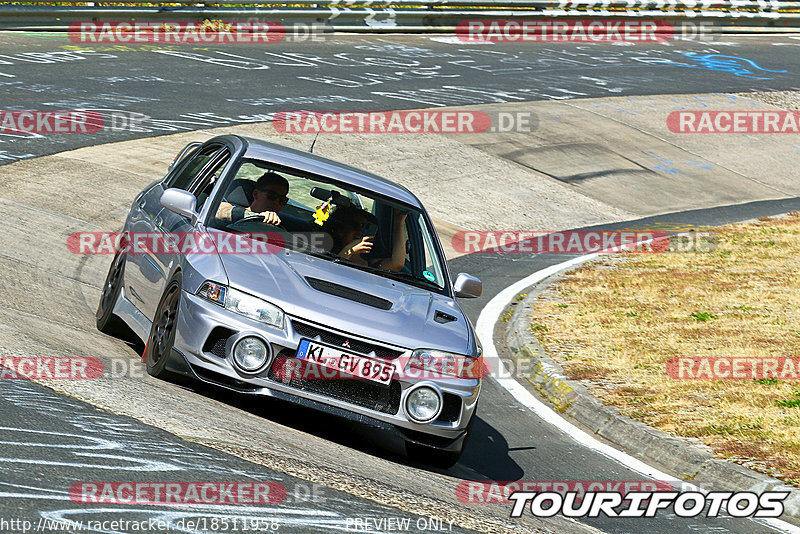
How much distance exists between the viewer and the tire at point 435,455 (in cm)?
656

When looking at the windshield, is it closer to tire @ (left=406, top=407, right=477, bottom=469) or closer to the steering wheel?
the steering wheel

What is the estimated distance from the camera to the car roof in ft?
25.6

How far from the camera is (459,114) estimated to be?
66.9 ft

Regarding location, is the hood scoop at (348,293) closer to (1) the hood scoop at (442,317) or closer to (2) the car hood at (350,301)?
(2) the car hood at (350,301)

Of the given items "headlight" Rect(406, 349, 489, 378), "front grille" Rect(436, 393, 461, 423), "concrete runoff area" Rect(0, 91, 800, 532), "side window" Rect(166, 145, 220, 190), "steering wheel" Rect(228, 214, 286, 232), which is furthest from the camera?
"side window" Rect(166, 145, 220, 190)

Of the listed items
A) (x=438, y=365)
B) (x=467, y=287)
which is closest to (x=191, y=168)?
(x=467, y=287)

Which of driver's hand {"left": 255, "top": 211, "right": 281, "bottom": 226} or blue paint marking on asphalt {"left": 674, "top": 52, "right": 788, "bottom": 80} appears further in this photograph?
blue paint marking on asphalt {"left": 674, "top": 52, "right": 788, "bottom": 80}

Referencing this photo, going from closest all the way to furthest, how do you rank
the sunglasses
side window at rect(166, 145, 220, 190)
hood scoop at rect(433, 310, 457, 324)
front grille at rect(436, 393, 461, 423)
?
front grille at rect(436, 393, 461, 423)
hood scoop at rect(433, 310, 457, 324)
the sunglasses
side window at rect(166, 145, 220, 190)

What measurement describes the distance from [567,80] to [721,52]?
333 inches

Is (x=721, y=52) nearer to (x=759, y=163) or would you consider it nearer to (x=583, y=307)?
(x=759, y=163)

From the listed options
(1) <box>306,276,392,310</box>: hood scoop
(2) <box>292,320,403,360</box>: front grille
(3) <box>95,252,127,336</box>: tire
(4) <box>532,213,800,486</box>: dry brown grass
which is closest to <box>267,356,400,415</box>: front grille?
(2) <box>292,320,403,360</box>: front grille

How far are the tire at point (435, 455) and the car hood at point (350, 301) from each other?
57 centimetres

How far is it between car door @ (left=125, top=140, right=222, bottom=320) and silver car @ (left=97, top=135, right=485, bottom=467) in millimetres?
19

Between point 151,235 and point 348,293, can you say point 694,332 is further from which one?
point 151,235
